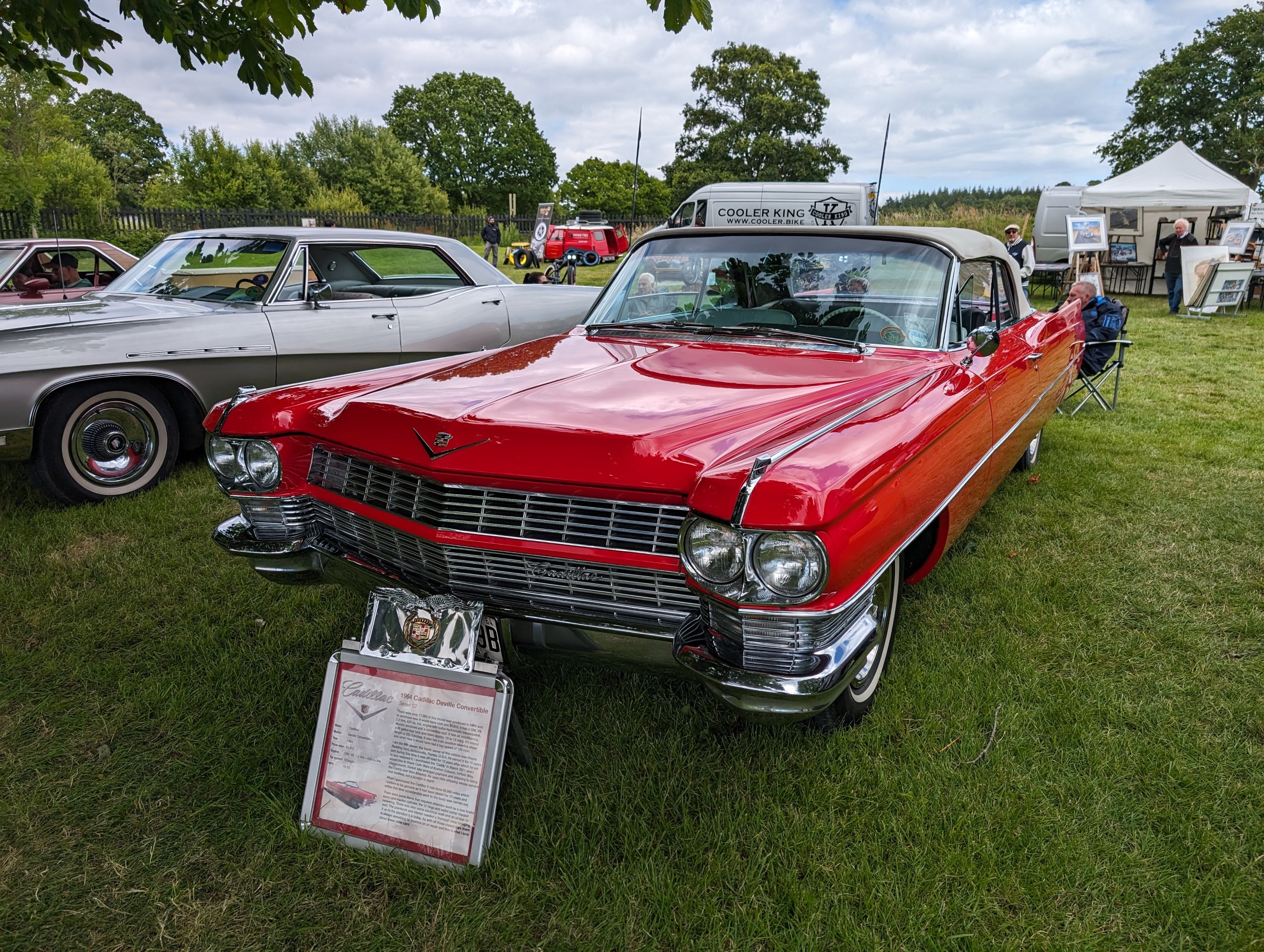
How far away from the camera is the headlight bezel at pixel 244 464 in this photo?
253cm

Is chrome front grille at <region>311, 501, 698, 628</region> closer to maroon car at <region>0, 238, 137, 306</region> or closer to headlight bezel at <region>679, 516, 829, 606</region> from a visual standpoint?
headlight bezel at <region>679, 516, 829, 606</region>

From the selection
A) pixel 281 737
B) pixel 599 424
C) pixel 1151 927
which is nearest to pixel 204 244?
pixel 281 737

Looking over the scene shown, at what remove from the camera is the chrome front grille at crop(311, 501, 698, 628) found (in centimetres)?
199

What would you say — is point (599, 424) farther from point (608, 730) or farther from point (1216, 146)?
point (1216, 146)

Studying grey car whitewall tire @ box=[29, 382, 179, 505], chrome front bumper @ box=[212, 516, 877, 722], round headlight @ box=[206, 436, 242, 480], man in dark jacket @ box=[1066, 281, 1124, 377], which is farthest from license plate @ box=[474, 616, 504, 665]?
man in dark jacket @ box=[1066, 281, 1124, 377]

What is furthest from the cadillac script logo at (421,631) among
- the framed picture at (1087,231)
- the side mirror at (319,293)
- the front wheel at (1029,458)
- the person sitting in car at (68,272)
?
the framed picture at (1087,231)

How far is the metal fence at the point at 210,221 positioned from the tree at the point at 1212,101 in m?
25.2

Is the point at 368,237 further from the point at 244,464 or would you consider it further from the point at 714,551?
the point at 714,551

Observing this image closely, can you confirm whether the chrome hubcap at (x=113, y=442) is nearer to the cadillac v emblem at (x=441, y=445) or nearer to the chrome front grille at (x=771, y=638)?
the cadillac v emblem at (x=441, y=445)

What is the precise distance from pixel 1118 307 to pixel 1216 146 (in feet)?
137

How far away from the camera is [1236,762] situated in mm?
2377

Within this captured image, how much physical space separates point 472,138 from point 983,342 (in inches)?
2704

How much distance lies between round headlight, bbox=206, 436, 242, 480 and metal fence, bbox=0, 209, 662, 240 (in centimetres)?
979

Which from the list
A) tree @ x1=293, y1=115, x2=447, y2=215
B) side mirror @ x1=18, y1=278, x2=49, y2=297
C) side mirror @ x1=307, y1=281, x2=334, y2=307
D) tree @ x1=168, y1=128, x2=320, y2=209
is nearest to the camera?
side mirror @ x1=307, y1=281, x2=334, y2=307
